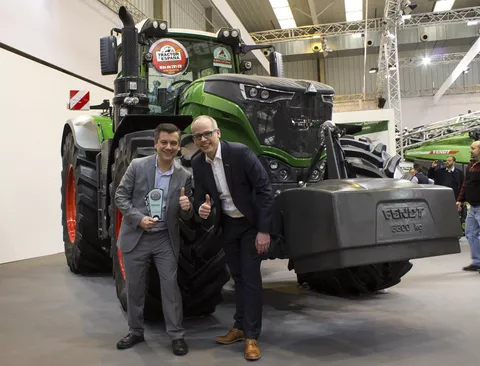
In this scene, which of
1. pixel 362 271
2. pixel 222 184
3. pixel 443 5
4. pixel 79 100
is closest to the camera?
pixel 222 184

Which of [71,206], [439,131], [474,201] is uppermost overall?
[439,131]

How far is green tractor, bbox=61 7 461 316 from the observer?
2658 mm

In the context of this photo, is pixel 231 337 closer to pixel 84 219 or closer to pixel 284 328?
pixel 284 328

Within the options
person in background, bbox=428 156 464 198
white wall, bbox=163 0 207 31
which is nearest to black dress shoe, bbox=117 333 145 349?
person in background, bbox=428 156 464 198

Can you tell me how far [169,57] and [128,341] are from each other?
2.52 meters

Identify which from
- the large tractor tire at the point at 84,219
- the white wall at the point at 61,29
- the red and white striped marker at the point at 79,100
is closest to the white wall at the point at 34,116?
the white wall at the point at 61,29

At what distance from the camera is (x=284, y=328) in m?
3.46

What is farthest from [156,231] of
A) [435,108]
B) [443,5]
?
[435,108]

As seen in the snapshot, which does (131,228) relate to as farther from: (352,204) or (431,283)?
(431,283)

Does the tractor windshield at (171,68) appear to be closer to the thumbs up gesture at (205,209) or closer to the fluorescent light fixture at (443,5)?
the thumbs up gesture at (205,209)

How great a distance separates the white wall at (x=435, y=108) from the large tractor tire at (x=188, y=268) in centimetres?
2048

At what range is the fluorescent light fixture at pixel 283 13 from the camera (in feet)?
53.9

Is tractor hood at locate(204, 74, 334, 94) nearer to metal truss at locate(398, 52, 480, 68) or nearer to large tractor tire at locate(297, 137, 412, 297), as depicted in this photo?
large tractor tire at locate(297, 137, 412, 297)

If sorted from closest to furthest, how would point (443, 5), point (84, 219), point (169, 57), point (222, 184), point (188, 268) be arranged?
point (222, 184) → point (188, 268) → point (169, 57) → point (84, 219) → point (443, 5)
